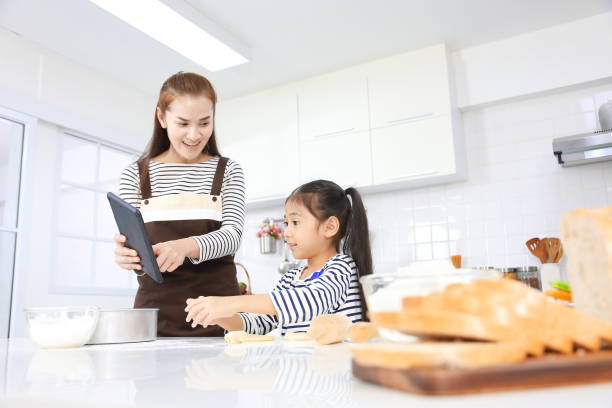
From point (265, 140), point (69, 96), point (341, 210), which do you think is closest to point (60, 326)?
point (341, 210)

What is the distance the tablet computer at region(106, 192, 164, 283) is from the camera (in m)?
0.95

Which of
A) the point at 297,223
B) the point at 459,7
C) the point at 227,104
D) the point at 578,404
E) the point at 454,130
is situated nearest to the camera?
the point at 578,404

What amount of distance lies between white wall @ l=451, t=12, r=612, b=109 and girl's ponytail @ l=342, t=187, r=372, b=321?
5.86 feet

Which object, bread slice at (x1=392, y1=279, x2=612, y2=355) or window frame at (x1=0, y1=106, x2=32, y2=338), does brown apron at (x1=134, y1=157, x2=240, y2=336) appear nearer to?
bread slice at (x1=392, y1=279, x2=612, y2=355)

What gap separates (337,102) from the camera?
3242 mm

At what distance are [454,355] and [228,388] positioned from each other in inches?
6.5

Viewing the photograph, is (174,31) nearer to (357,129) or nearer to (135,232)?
(357,129)

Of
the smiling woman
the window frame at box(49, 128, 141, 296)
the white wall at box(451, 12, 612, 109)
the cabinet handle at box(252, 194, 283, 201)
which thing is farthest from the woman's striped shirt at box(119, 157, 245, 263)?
the white wall at box(451, 12, 612, 109)

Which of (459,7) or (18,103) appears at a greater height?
(459,7)

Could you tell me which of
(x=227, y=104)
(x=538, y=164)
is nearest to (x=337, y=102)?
(x=227, y=104)

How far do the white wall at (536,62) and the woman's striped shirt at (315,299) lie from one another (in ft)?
6.62

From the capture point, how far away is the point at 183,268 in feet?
4.47

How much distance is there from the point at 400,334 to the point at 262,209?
3.45 m

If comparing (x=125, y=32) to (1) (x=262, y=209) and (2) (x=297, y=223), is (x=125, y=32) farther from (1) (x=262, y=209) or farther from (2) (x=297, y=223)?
(2) (x=297, y=223)
